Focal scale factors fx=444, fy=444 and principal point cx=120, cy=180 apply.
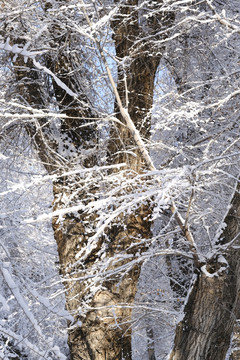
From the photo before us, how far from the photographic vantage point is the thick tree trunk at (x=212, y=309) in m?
3.42

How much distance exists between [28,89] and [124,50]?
1113 mm

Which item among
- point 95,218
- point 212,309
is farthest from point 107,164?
point 212,309

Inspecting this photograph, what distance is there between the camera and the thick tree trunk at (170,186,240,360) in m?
3.42

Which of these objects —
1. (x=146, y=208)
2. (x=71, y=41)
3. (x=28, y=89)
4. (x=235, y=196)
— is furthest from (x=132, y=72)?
(x=235, y=196)

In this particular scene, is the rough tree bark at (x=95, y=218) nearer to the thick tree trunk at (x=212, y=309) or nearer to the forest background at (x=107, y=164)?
the forest background at (x=107, y=164)

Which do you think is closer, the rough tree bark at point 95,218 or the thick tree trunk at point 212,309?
the thick tree trunk at point 212,309

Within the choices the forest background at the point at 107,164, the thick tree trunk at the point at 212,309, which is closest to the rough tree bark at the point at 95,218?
the forest background at the point at 107,164

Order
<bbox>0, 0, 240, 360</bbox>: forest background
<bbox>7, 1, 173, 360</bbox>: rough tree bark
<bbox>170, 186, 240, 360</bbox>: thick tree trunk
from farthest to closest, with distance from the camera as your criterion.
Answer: <bbox>7, 1, 173, 360</bbox>: rough tree bark < <bbox>0, 0, 240, 360</bbox>: forest background < <bbox>170, 186, 240, 360</bbox>: thick tree trunk

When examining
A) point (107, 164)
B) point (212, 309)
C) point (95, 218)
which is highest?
point (107, 164)

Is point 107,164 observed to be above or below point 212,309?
above

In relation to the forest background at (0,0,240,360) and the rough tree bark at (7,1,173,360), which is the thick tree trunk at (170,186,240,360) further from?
the rough tree bark at (7,1,173,360)

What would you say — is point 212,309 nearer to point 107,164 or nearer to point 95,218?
point 95,218

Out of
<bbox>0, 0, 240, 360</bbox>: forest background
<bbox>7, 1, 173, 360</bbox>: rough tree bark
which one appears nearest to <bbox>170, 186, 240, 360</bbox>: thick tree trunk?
<bbox>0, 0, 240, 360</bbox>: forest background

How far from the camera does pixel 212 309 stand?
3430 mm
